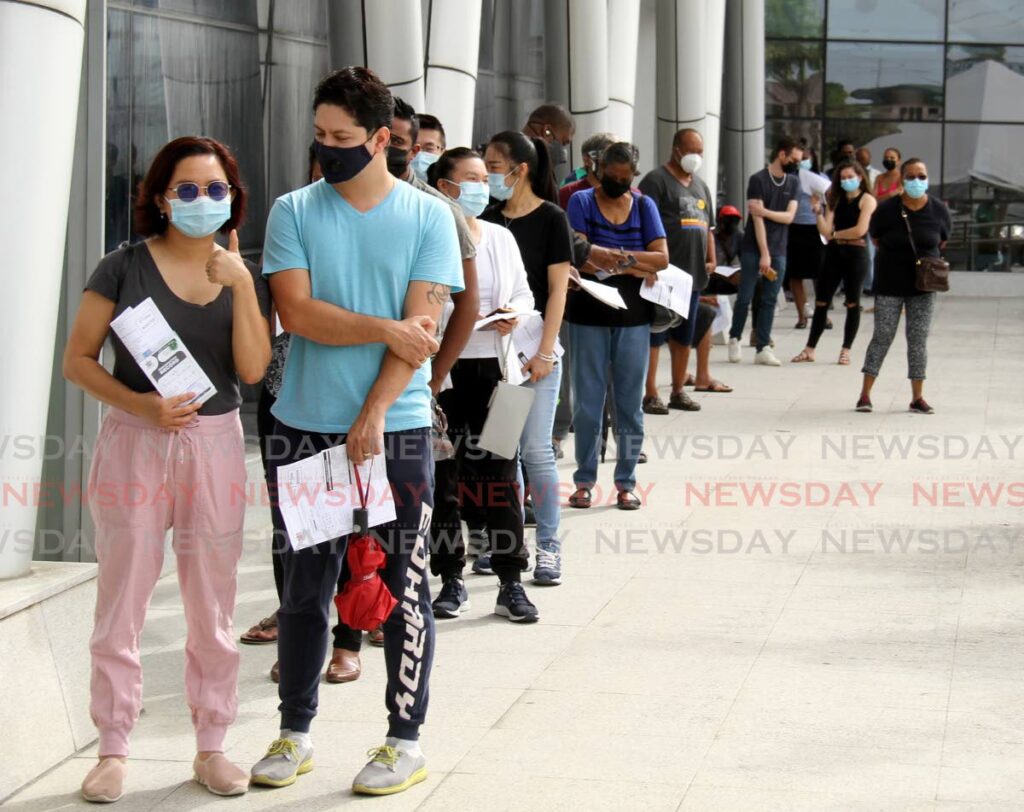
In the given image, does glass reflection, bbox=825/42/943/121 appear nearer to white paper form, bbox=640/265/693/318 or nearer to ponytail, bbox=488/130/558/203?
white paper form, bbox=640/265/693/318

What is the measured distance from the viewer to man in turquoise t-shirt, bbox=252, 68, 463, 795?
4590 millimetres

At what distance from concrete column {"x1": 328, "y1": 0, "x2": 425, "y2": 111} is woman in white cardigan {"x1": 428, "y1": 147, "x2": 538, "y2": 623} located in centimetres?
286

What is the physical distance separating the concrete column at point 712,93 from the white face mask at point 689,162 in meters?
5.80

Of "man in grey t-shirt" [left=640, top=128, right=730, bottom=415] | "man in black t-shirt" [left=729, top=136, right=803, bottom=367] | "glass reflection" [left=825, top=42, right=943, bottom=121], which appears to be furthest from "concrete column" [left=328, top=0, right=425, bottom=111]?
"glass reflection" [left=825, top=42, right=943, bottom=121]

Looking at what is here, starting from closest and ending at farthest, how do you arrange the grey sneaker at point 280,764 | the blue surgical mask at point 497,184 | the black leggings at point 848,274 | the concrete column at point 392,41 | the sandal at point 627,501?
1. the grey sneaker at point 280,764
2. the blue surgical mask at point 497,184
3. the sandal at point 627,501
4. the concrete column at point 392,41
5. the black leggings at point 848,274

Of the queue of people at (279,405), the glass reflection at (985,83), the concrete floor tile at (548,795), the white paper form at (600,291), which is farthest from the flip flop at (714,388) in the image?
the glass reflection at (985,83)

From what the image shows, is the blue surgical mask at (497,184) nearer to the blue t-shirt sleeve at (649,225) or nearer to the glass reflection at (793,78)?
the blue t-shirt sleeve at (649,225)

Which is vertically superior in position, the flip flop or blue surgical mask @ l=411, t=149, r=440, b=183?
blue surgical mask @ l=411, t=149, r=440, b=183

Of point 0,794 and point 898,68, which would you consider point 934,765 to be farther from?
point 898,68

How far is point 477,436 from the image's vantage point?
694cm

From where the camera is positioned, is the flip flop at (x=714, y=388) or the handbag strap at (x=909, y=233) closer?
the handbag strap at (x=909, y=233)

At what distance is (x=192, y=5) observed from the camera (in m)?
9.22

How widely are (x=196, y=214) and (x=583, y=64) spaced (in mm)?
10252

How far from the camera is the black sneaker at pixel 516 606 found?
6.82 meters
